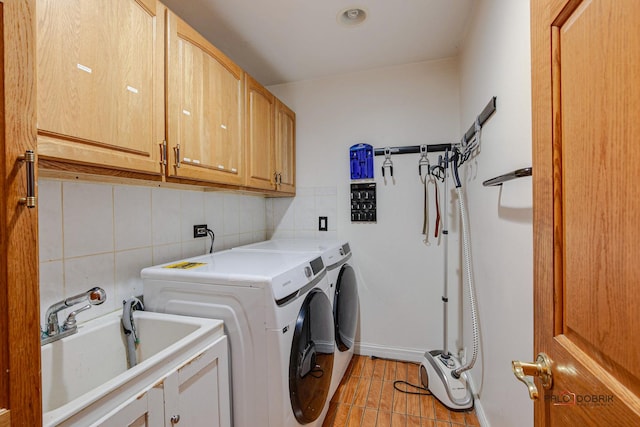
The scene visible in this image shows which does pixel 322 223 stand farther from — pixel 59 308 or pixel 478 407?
pixel 59 308

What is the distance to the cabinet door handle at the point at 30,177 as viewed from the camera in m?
0.49

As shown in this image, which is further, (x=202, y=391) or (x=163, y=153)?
(x=163, y=153)

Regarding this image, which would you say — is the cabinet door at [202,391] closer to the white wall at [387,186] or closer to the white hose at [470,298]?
the white hose at [470,298]

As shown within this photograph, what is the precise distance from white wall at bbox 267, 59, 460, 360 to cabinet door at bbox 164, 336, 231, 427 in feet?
4.94

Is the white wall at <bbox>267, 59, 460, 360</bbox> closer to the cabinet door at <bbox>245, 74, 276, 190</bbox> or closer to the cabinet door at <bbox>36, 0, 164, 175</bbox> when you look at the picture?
the cabinet door at <bbox>245, 74, 276, 190</bbox>

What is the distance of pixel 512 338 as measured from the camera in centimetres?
114

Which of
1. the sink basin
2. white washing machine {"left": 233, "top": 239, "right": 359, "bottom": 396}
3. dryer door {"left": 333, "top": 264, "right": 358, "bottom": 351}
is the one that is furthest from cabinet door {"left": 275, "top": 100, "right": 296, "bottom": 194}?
the sink basin

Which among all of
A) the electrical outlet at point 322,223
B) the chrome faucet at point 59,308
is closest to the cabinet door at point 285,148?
the electrical outlet at point 322,223

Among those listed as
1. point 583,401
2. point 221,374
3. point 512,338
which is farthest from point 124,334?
point 512,338

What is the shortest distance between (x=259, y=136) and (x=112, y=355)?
1446 millimetres

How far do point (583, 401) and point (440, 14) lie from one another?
198cm

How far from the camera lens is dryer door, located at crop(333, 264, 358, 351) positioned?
1.81 metres

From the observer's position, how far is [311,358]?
1341mm

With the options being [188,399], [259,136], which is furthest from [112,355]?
[259,136]
